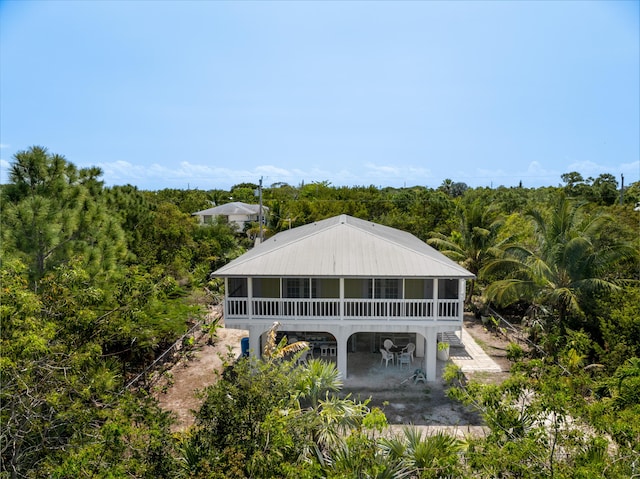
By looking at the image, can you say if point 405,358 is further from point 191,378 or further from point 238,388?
point 238,388

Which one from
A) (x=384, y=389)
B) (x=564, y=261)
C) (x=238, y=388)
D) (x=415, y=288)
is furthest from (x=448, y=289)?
(x=238, y=388)

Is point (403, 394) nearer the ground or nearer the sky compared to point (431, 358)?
nearer the ground

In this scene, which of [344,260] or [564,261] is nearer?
[344,260]

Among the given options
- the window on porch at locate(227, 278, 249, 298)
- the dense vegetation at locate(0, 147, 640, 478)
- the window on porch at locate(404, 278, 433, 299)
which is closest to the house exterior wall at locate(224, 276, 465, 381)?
the window on porch at locate(404, 278, 433, 299)

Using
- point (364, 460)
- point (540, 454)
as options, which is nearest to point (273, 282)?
point (364, 460)

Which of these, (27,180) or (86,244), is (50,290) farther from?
(27,180)

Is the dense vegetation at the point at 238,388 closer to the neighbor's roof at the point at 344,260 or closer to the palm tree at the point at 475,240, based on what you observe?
the neighbor's roof at the point at 344,260
